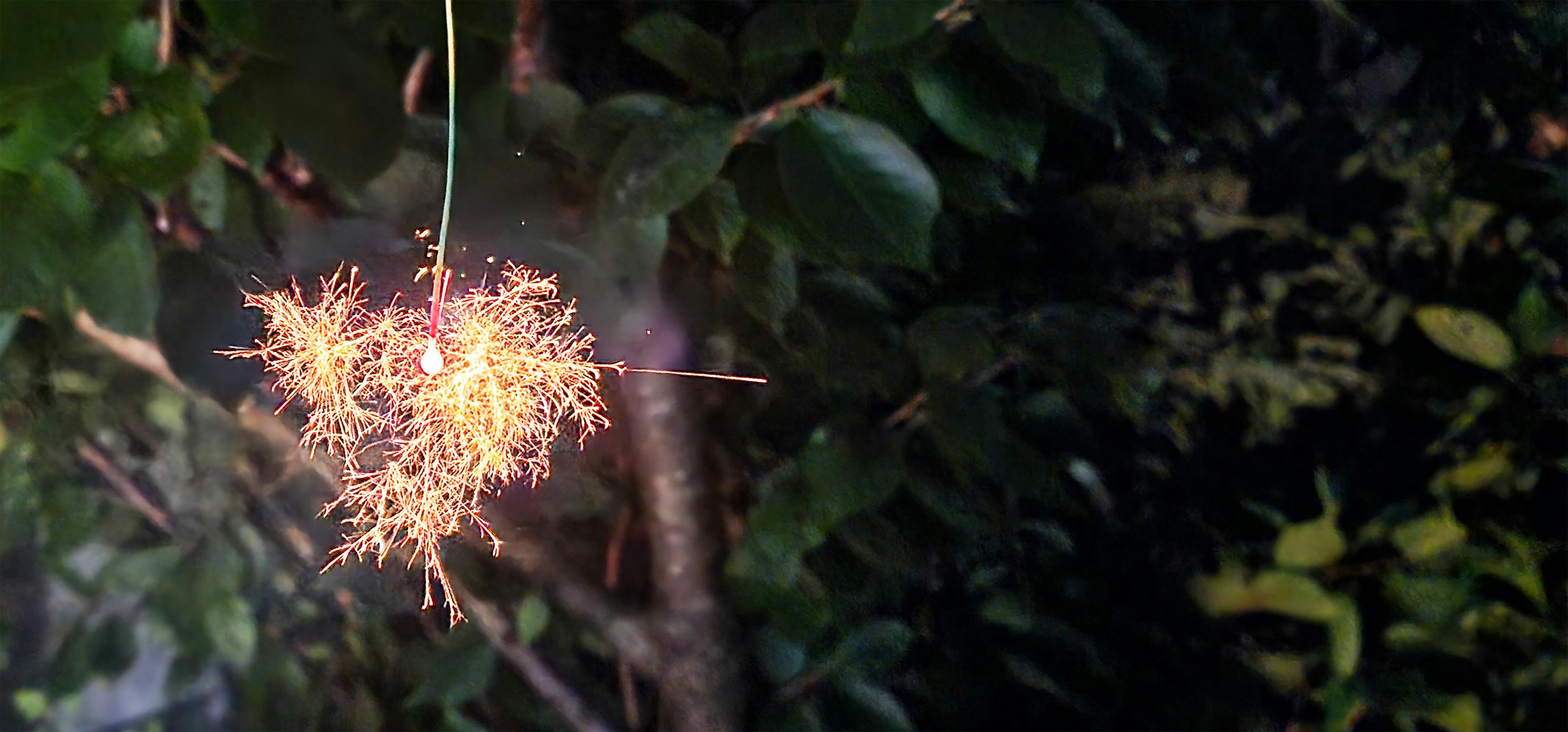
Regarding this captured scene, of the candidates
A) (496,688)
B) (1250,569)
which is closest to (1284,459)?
(1250,569)

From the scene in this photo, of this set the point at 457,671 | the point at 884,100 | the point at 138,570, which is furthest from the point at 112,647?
the point at 884,100

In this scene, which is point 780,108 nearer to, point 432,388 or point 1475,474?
point 432,388

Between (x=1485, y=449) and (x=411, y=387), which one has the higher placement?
(x=411, y=387)

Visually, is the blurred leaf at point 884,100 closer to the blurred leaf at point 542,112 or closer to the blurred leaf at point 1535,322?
the blurred leaf at point 542,112

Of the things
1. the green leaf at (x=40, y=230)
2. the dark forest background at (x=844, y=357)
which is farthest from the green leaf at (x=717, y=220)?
the green leaf at (x=40, y=230)

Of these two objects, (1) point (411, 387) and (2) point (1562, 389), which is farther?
(2) point (1562, 389)

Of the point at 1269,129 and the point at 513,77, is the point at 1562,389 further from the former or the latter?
the point at 513,77

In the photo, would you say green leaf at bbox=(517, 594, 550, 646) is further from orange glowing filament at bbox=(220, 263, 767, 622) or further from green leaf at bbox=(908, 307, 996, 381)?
green leaf at bbox=(908, 307, 996, 381)
